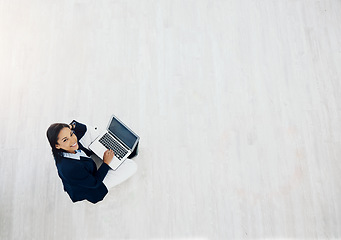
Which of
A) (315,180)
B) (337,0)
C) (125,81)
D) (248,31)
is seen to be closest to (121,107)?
(125,81)

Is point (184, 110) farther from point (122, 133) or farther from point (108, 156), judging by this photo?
point (108, 156)

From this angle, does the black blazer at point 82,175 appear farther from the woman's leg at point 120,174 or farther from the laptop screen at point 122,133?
the laptop screen at point 122,133

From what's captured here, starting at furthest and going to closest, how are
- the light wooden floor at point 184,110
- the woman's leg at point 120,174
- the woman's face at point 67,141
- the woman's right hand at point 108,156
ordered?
the light wooden floor at point 184,110
the woman's leg at point 120,174
the woman's right hand at point 108,156
the woman's face at point 67,141

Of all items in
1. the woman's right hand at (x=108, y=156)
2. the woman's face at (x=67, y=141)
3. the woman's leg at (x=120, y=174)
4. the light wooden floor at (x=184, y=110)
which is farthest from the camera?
the light wooden floor at (x=184, y=110)

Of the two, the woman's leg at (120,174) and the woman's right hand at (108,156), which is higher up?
the woman's right hand at (108,156)

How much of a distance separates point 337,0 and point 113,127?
2646 millimetres

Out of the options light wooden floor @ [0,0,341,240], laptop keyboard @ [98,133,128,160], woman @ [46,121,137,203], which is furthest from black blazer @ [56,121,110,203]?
light wooden floor @ [0,0,341,240]

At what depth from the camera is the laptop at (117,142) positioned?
8.63ft

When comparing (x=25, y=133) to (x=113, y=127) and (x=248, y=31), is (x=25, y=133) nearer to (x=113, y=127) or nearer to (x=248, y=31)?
(x=113, y=127)

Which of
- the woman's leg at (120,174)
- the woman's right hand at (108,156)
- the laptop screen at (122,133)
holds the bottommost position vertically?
the woman's leg at (120,174)

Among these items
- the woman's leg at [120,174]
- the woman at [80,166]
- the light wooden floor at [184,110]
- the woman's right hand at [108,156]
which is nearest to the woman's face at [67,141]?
the woman at [80,166]

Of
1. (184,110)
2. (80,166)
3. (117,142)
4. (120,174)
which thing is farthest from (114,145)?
(184,110)

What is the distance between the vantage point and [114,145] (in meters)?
2.65

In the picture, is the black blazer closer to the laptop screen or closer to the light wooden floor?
the laptop screen
